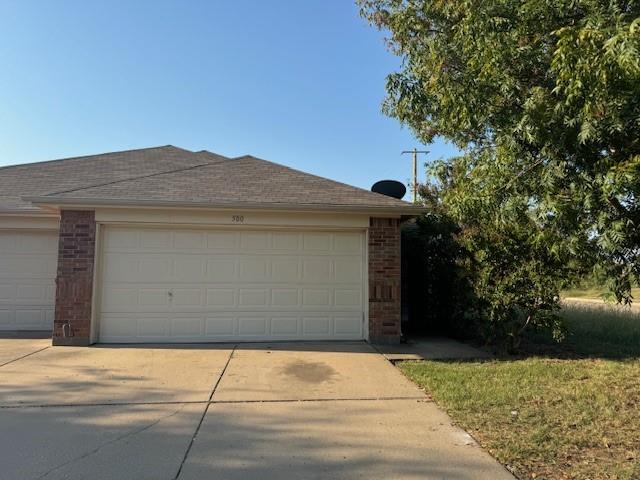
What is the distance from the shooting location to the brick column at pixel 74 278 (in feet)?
28.7

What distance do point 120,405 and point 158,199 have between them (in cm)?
427

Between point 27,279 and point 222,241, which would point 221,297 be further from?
point 27,279

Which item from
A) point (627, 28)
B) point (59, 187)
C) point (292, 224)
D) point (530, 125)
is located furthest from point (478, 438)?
point (59, 187)

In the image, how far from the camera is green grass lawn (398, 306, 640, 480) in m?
4.06

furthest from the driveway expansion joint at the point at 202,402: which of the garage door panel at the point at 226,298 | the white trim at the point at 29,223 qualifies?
the white trim at the point at 29,223

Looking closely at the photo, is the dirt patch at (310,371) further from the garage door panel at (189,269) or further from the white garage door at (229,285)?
the garage door panel at (189,269)

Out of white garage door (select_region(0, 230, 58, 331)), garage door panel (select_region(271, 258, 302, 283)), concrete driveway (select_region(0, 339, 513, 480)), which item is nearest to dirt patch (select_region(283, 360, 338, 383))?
concrete driveway (select_region(0, 339, 513, 480))

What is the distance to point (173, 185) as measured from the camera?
963 centimetres

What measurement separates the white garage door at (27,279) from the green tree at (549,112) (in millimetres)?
8282

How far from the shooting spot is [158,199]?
877 cm

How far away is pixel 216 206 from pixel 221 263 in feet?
3.92

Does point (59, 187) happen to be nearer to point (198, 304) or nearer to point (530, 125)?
point (198, 304)

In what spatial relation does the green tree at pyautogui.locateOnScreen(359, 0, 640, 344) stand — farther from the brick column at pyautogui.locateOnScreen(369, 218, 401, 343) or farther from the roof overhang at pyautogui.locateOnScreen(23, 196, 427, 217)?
the brick column at pyautogui.locateOnScreen(369, 218, 401, 343)

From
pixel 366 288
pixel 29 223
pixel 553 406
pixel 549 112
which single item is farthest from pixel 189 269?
pixel 549 112
